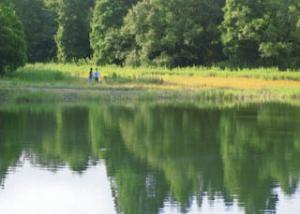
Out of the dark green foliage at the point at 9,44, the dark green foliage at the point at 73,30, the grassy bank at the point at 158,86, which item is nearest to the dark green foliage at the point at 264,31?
the grassy bank at the point at 158,86

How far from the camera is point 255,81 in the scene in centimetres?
4916

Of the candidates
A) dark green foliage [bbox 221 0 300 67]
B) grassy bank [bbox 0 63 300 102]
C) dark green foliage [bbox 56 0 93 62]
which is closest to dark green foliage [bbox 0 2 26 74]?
grassy bank [bbox 0 63 300 102]

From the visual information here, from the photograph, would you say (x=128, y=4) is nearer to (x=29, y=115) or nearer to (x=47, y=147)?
(x=29, y=115)

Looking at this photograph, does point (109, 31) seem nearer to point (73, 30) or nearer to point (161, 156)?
point (73, 30)

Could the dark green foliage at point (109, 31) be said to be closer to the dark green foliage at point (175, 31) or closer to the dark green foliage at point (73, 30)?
the dark green foliage at point (175, 31)

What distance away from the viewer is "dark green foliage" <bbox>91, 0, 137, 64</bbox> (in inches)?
2571

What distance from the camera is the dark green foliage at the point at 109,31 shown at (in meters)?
65.3

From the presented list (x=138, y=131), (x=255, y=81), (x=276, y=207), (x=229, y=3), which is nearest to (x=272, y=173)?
(x=276, y=207)

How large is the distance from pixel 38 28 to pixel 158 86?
31.5 metres

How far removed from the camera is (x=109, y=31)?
66125 millimetres

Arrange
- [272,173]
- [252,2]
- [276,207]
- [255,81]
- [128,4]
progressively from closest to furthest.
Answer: [276,207]
[272,173]
[255,81]
[252,2]
[128,4]

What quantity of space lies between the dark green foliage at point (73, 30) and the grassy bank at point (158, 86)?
17738 millimetres

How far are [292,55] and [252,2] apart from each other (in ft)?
16.0

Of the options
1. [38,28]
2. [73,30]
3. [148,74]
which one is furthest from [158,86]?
[38,28]
